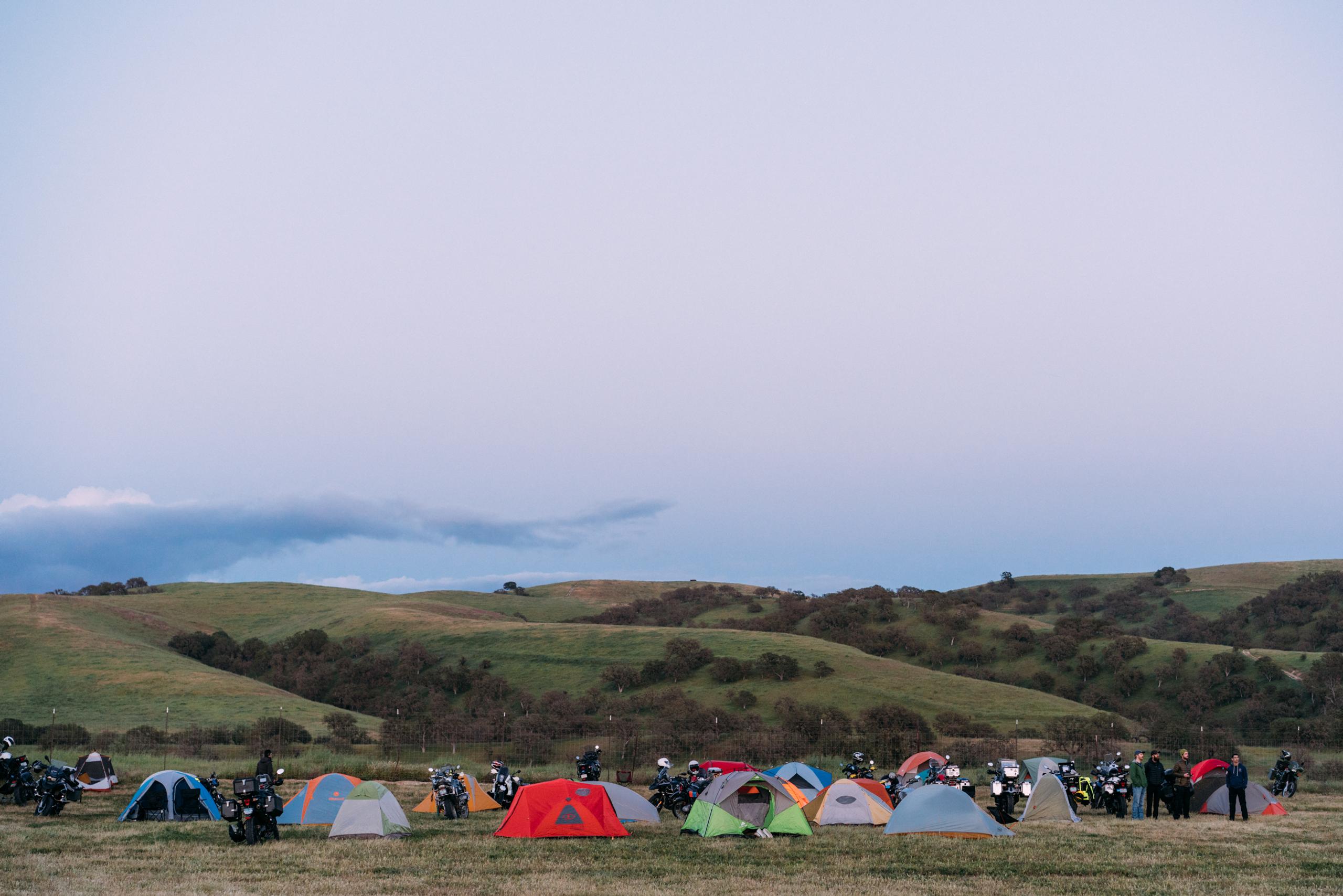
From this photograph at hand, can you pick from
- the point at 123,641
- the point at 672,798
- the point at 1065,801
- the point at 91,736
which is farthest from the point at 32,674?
the point at 1065,801

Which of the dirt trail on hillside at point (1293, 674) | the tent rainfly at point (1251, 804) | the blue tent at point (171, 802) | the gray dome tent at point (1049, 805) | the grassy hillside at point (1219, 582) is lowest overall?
the dirt trail on hillside at point (1293, 674)

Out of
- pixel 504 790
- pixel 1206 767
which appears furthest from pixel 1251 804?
pixel 504 790

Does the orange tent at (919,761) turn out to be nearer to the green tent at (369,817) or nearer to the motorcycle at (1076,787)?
the motorcycle at (1076,787)

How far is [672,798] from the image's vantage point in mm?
26906

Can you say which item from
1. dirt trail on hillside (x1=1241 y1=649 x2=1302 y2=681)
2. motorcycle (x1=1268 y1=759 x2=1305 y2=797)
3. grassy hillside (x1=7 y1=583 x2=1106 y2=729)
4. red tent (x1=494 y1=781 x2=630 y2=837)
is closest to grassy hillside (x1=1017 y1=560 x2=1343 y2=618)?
dirt trail on hillside (x1=1241 y1=649 x2=1302 y2=681)

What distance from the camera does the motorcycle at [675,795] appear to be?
2670cm

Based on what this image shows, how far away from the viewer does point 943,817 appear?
2277 centimetres

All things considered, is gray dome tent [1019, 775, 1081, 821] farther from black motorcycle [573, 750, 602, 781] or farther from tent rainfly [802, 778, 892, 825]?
black motorcycle [573, 750, 602, 781]

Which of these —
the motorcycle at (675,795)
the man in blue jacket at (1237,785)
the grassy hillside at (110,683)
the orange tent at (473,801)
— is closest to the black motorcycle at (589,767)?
the motorcycle at (675,795)

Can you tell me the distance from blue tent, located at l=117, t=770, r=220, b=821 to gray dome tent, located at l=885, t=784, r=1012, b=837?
52.0ft

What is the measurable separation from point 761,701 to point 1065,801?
136 feet

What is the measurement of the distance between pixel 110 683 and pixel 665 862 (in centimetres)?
6044

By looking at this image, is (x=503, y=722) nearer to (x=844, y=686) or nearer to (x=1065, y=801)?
(x=844, y=686)

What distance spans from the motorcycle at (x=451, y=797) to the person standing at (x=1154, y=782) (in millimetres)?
17162
